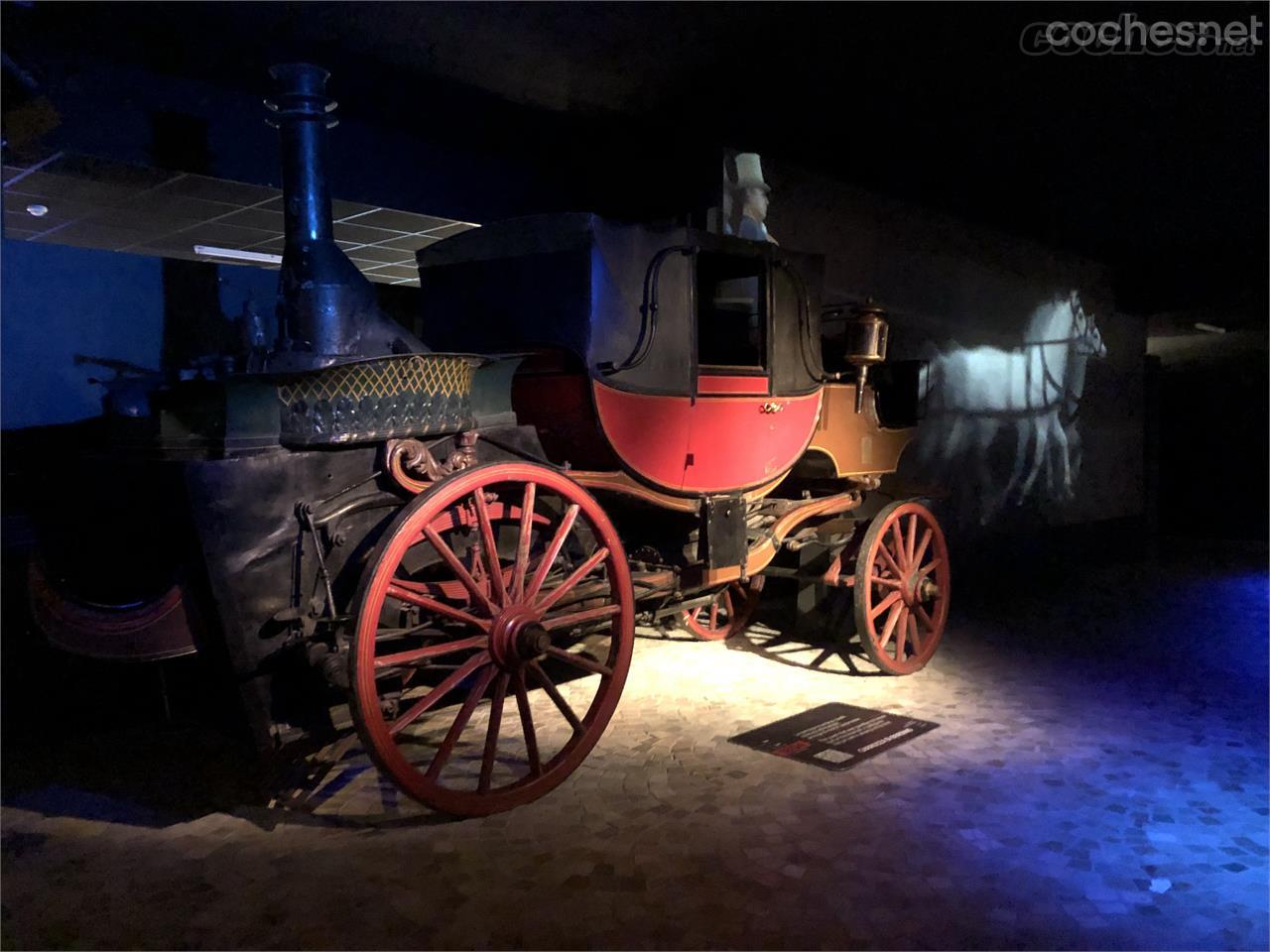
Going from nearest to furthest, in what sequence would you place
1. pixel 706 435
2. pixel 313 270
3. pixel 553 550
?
pixel 553 550
pixel 313 270
pixel 706 435

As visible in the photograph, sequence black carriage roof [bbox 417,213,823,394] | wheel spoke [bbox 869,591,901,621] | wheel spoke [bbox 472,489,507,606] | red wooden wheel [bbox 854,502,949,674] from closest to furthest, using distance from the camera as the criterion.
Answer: wheel spoke [bbox 472,489,507,606] < black carriage roof [bbox 417,213,823,394] < red wooden wheel [bbox 854,502,949,674] < wheel spoke [bbox 869,591,901,621]

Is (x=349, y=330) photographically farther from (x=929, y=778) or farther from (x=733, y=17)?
(x=929, y=778)

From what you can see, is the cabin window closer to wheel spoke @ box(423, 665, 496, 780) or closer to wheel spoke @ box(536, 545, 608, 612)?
wheel spoke @ box(536, 545, 608, 612)

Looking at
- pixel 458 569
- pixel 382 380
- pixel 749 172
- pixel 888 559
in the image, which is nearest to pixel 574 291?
pixel 382 380

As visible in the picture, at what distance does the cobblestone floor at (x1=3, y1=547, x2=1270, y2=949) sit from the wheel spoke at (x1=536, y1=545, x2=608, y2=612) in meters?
0.74

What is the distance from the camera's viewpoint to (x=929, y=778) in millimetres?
3473

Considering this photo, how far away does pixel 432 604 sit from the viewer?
114 inches

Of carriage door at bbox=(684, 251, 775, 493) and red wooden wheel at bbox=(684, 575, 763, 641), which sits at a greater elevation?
carriage door at bbox=(684, 251, 775, 493)

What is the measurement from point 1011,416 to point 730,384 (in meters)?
4.76

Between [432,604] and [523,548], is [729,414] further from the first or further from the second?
[432,604]

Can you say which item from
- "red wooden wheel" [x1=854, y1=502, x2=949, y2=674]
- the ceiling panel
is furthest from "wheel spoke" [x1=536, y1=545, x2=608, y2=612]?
the ceiling panel

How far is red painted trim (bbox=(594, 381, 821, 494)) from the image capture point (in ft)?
12.1

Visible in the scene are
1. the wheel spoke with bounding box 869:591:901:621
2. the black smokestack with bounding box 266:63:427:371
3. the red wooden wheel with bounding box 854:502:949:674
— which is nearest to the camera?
the black smokestack with bounding box 266:63:427:371

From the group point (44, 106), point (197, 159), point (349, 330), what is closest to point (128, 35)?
point (197, 159)
